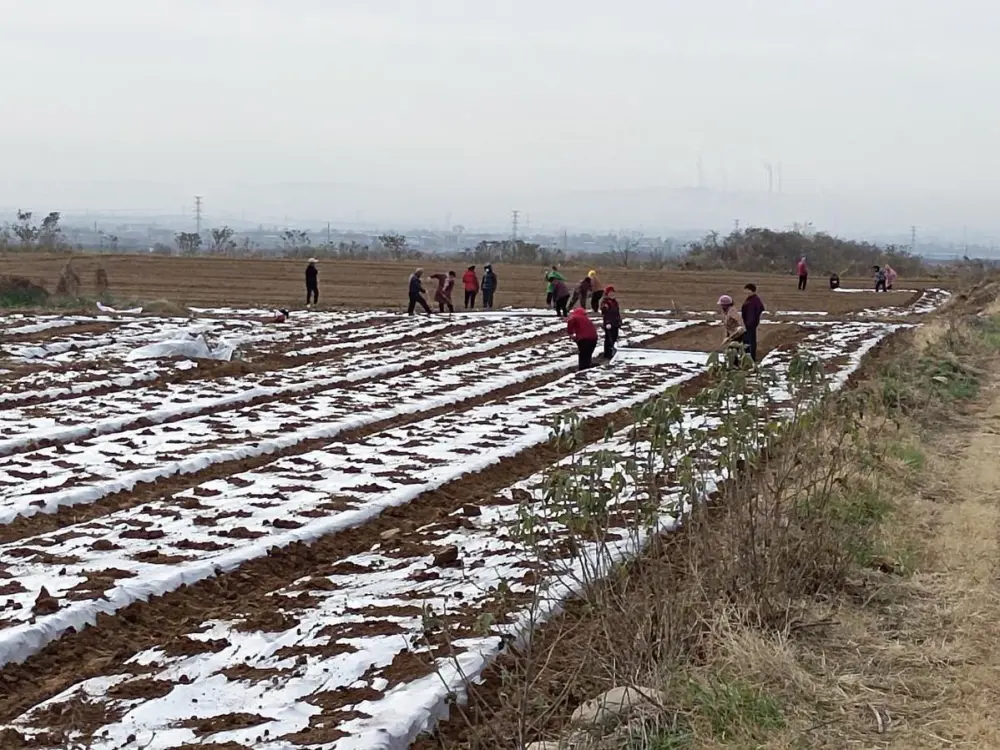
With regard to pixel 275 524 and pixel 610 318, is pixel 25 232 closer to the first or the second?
pixel 610 318

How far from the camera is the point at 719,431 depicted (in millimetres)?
6539

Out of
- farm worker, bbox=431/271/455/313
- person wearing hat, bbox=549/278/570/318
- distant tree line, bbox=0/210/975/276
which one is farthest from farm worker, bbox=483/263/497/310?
distant tree line, bbox=0/210/975/276

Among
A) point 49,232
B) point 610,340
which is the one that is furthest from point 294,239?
point 610,340

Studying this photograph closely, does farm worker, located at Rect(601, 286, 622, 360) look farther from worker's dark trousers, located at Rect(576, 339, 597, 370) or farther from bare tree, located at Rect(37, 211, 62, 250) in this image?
bare tree, located at Rect(37, 211, 62, 250)

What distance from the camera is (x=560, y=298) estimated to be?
26.4 m

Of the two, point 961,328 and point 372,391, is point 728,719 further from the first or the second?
point 961,328

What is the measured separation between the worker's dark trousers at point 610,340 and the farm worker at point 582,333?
0.39m

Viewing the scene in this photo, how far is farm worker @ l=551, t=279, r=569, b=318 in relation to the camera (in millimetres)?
26312

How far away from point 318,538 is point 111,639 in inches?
83.8

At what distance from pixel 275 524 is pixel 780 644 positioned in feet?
13.0

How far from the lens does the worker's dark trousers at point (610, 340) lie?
59.3 feet

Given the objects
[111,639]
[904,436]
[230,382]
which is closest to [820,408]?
[111,639]

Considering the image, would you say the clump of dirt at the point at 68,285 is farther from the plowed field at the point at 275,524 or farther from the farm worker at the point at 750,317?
the farm worker at the point at 750,317

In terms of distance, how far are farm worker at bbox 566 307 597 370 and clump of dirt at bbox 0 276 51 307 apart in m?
13.0
